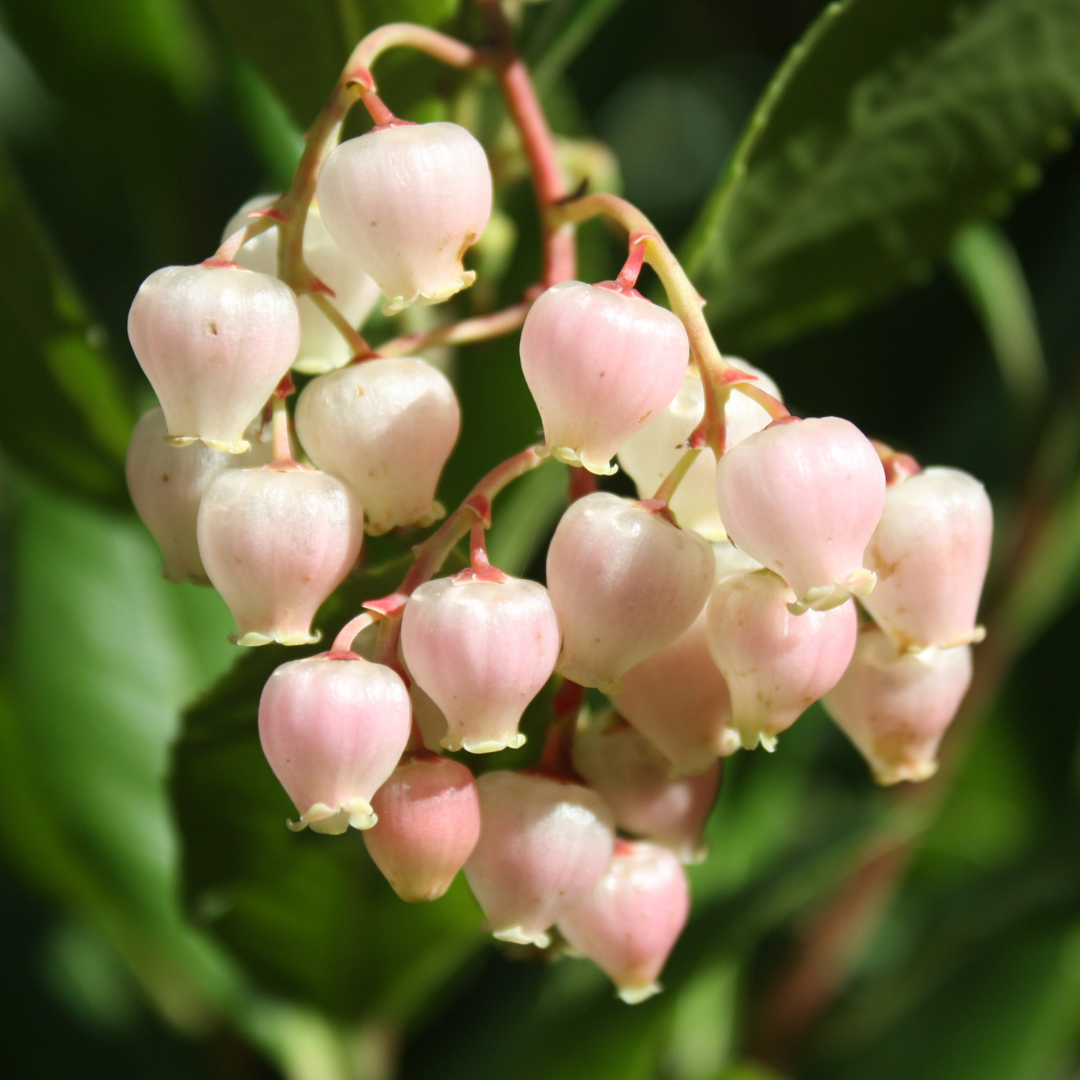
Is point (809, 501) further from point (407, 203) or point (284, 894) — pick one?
point (284, 894)

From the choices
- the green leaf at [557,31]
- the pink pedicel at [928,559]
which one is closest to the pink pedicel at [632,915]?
the pink pedicel at [928,559]

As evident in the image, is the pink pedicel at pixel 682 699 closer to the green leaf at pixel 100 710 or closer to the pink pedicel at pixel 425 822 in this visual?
the pink pedicel at pixel 425 822

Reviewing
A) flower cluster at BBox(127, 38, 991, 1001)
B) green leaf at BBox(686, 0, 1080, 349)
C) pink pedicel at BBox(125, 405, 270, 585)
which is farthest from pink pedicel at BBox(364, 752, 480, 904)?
green leaf at BBox(686, 0, 1080, 349)

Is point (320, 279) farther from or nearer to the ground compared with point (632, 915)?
farther from the ground

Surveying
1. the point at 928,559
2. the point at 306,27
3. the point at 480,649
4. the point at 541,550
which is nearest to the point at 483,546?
the point at 480,649

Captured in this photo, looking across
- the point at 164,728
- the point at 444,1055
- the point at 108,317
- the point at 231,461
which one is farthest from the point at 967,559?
the point at 108,317
